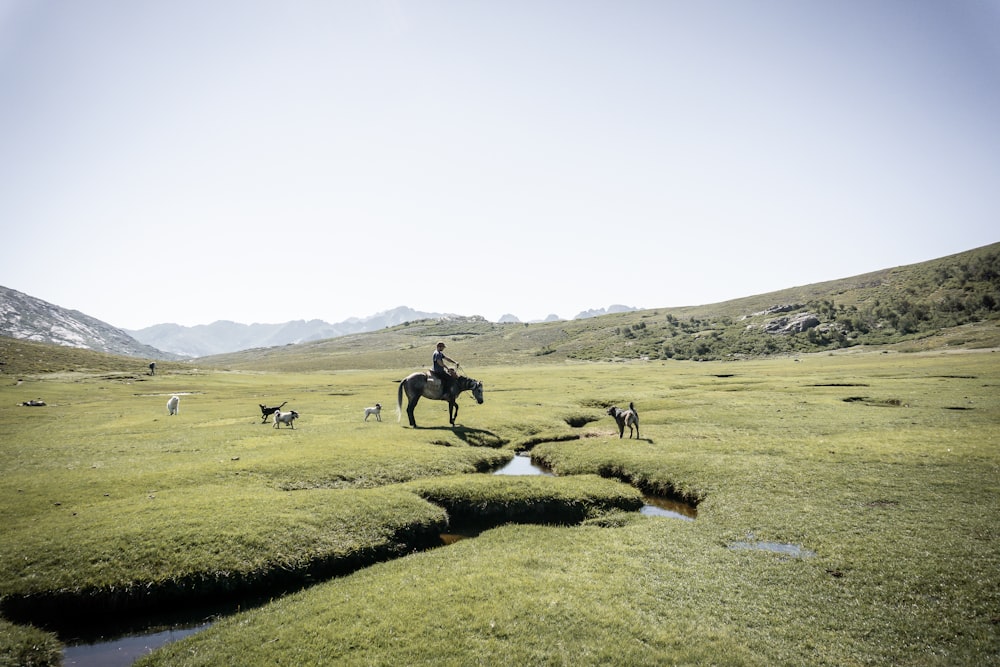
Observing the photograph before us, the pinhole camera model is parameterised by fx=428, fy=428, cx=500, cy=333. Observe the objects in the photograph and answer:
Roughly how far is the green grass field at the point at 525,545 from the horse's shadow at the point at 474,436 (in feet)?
1.25

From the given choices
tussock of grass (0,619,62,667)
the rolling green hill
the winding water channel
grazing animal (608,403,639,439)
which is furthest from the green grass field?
the rolling green hill

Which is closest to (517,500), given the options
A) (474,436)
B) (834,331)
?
(474,436)

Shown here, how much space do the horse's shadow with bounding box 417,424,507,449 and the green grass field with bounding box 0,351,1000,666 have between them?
1.25 ft

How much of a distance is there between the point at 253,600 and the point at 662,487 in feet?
65.0

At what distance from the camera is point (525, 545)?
1712cm

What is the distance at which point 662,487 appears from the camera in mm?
23938

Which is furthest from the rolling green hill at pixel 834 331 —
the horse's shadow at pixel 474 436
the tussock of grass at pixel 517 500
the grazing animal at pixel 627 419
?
the tussock of grass at pixel 517 500

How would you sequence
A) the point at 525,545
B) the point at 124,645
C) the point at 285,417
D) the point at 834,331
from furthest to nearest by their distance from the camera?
the point at 834,331, the point at 285,417, the point at 525,545, the point at 124,645

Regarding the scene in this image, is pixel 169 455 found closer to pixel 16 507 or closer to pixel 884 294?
pixel 16 507

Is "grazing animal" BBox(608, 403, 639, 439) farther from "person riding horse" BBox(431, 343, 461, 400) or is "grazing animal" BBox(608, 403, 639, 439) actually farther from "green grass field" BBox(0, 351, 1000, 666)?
"person riding horse" BBox(431, 343, 461, 400)

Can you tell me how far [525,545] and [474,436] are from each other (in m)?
16.8

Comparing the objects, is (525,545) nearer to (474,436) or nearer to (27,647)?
(27,647)

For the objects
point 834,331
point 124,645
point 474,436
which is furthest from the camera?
point 834,331

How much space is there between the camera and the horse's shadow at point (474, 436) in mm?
32781
